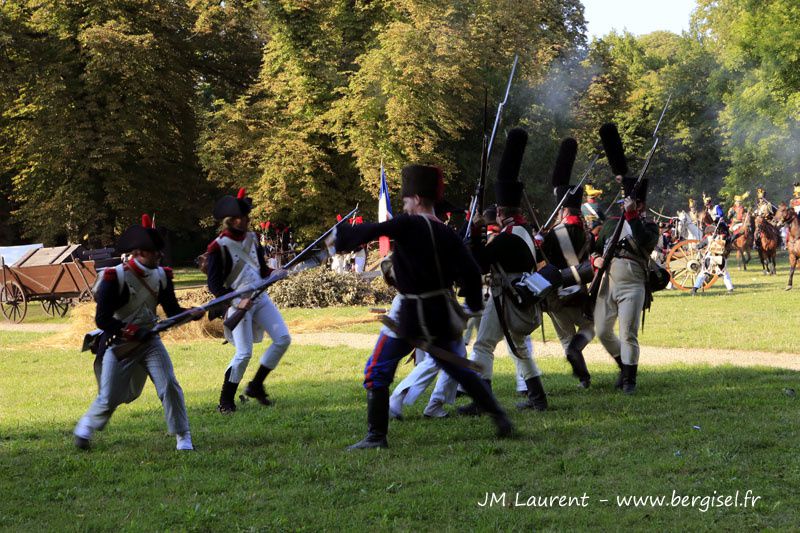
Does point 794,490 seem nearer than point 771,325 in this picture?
Yes

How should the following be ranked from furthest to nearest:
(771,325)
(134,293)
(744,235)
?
(744,235) → (771,325) → (134,293)

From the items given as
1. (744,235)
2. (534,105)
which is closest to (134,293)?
(744,235)

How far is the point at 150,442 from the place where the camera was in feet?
26.4

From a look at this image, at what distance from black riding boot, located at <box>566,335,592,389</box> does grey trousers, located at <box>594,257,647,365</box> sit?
195 mm

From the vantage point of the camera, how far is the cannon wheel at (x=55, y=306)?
23714 millimetres

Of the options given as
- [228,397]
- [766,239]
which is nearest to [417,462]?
[228,397]

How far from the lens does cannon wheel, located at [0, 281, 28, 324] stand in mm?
22781

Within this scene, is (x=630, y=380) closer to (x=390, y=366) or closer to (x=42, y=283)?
(x=390, y=366)

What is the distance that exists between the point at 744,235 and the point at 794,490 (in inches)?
1037

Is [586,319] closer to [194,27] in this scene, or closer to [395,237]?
[395,237]

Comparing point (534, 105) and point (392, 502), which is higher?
point (534, 105)

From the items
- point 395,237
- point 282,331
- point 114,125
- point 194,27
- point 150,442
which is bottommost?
point 150,442

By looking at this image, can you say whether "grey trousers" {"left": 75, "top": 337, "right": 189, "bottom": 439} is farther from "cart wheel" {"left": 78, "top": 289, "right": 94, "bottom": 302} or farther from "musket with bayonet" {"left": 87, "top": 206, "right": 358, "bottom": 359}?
"cart wheel" {"left": 78, "top": 289, "right": 94, "bottom": 302}

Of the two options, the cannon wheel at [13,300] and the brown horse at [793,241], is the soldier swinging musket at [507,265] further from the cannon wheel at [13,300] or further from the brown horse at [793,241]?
the cannon wheel at [13,300]
